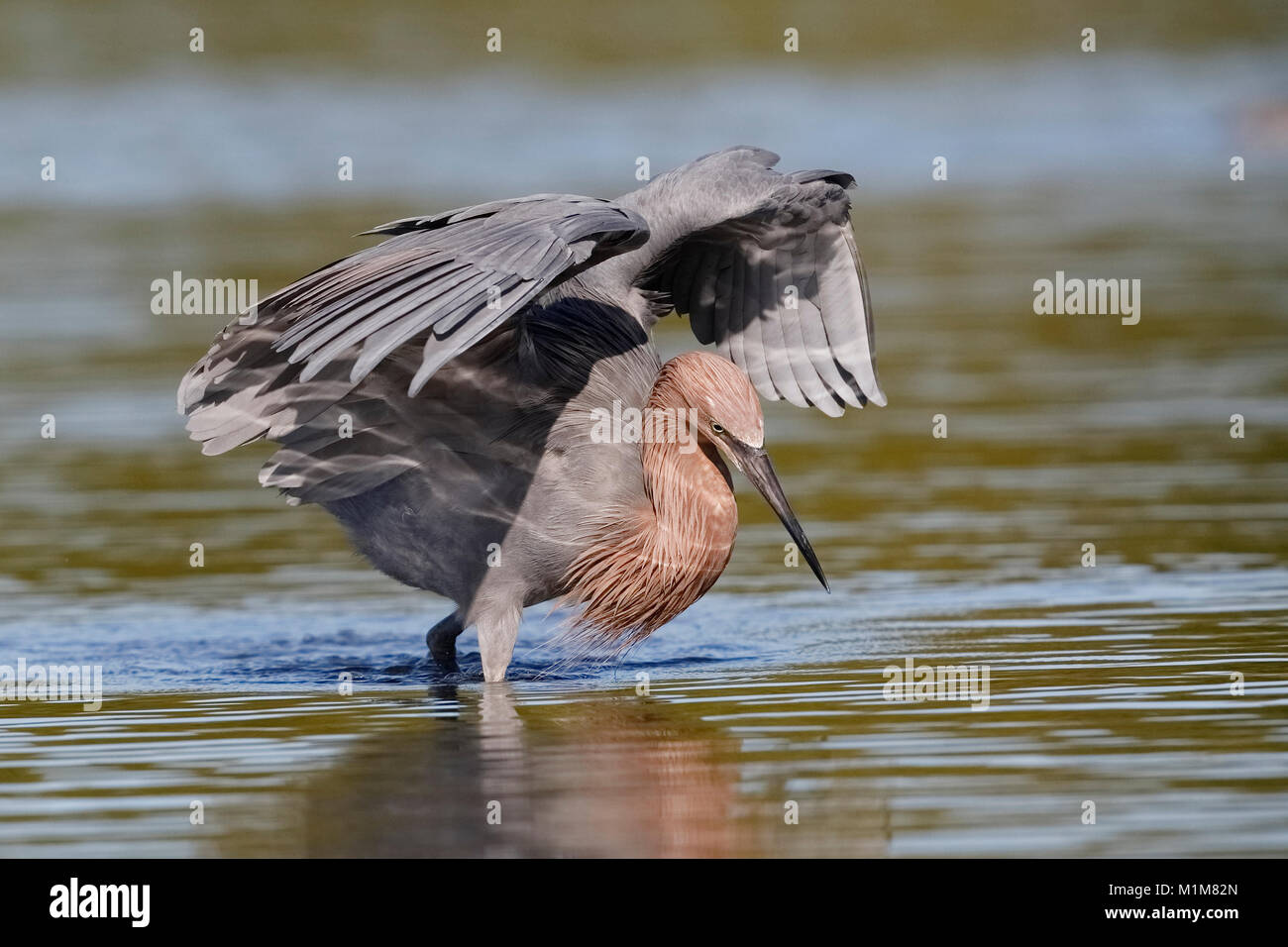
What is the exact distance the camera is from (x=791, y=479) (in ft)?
47.6

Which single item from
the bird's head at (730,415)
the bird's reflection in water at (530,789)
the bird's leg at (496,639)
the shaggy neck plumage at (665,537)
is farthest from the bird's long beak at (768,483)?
the bird's leg at (496,639)

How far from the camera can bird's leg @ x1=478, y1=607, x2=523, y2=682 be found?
1037cm

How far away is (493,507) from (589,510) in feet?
1.52

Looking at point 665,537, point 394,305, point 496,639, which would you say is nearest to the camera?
point 394,305

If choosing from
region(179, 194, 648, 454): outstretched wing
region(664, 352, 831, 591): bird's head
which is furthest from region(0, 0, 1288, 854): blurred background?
region(179, 194, 648, 454): outstretched wing

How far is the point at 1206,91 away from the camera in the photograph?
115ft

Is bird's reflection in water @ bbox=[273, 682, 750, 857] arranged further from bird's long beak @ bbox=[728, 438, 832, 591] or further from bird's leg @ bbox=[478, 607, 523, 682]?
bird's long beak @ bbox=[728, 438, 832, 591]

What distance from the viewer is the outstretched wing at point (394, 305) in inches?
338

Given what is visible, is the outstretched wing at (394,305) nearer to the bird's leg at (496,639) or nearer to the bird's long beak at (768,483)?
the bird's long beak at (768,483)

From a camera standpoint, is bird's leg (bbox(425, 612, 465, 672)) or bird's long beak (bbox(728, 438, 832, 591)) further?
bird's leg (bbox(425, 612, 465, 672))

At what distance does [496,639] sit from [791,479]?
14.9ft

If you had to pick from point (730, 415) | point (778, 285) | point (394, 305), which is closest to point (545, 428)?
point (730, 415)

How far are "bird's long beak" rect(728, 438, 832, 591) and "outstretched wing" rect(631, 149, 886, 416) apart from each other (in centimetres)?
144

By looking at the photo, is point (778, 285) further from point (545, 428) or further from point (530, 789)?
point (530, 789)
